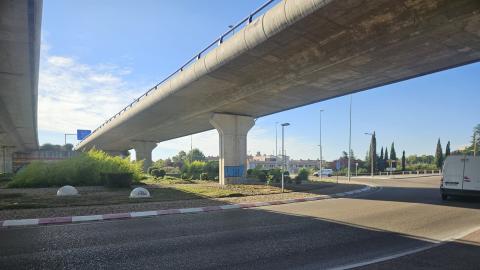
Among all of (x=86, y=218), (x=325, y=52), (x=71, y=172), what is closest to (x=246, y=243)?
(x=86, y=218)

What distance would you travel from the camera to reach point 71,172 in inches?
1093

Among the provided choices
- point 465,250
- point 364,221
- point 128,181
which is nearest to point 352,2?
point 364,221

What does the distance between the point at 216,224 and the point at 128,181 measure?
1523 centimetres

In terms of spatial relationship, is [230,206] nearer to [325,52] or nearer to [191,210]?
[191,210]

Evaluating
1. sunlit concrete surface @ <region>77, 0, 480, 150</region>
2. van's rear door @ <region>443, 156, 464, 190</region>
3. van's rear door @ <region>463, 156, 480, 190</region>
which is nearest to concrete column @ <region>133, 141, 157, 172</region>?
sunlit concrete surface @ <region>77, 0, 480, 150</region>

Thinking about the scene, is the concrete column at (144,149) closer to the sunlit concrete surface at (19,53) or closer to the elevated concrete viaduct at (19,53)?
the elevated concrete viaduct at (19,53)

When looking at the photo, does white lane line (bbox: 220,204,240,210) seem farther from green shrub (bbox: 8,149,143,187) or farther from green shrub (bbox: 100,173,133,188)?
green shrub (bbox: 8,149,143,187)

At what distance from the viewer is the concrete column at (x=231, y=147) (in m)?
32.9

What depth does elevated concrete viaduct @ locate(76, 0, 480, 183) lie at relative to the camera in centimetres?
1403

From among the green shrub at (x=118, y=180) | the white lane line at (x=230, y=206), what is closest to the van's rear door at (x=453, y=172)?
the white lane line at (x=230, y=206)

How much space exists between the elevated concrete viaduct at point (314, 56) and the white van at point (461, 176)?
5.20 meters

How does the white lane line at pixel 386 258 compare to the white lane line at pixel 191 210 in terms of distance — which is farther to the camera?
the white lane line at pixel 191 210

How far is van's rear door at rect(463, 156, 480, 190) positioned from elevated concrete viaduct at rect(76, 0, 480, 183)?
17.1 ft

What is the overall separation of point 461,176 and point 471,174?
0.52 m
